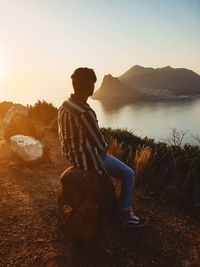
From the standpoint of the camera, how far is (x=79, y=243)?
130 inches

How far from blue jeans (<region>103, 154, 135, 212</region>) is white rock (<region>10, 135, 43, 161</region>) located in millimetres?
3852

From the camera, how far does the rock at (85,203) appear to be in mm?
3092

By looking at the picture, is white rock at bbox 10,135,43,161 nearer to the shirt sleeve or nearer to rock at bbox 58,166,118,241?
rock at bbox 58,166,118,241

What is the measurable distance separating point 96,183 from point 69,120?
101cm

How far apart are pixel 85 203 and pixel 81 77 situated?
169 centimetres

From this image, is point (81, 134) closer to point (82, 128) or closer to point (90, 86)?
point (82, 128)

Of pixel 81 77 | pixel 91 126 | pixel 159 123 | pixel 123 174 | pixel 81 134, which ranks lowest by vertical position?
pixel 159 123

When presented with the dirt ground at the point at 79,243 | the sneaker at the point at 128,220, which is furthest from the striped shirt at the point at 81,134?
the dirt ground at the point at 79,243

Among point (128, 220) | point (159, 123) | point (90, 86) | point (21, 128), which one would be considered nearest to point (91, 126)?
point (90, 86)

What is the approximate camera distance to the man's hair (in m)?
2.63

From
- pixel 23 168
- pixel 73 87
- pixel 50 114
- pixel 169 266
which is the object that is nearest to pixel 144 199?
pixel 169 266

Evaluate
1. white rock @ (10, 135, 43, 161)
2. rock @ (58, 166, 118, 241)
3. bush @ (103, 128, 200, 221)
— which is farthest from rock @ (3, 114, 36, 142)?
rock @ (58, 166, 118, 241)

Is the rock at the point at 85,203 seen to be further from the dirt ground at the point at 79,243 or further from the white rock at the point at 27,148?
the white rock at the point at 27,148

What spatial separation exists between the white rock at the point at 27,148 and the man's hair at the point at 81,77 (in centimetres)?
430
